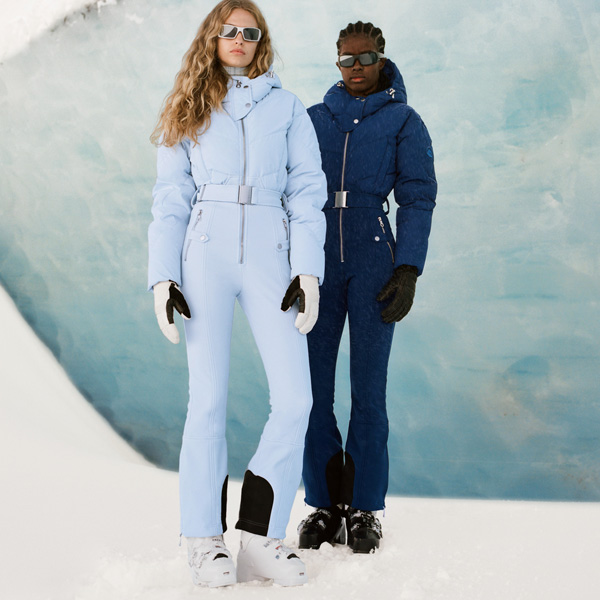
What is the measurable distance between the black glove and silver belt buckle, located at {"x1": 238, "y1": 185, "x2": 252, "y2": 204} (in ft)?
1.92

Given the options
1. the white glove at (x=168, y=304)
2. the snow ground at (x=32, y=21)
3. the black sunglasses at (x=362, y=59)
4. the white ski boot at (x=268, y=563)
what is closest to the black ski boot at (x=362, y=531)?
the white ski boot at (x=268, y=563)

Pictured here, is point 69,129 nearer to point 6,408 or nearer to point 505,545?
point 6,408

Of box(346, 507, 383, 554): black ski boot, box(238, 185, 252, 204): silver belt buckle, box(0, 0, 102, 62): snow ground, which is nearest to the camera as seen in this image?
box(238, 185, 252, 204): silver belt buckle

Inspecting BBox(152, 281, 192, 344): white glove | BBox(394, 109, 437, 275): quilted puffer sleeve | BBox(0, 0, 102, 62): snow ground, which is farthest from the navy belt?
BBox(0, 0, 102, 62): snow ground

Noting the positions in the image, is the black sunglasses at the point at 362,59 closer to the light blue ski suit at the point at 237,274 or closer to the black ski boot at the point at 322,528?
the light blue ski suit at the point at 237,274

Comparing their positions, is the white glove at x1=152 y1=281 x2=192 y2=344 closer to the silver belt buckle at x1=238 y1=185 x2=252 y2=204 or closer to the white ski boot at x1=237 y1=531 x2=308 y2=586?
the silver belt buckle at x1=238 y1=185 x2=252 y2=204

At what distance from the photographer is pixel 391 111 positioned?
2.52m

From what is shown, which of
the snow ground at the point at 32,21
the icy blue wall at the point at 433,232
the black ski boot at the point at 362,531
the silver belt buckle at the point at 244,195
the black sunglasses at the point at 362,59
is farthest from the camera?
the snow ground at the point at 32,21

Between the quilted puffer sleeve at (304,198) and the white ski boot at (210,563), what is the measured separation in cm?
77

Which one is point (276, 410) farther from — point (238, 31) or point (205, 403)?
point (238, 31)

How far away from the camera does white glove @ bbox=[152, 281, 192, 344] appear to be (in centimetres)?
201

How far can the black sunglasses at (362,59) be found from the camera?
250cm

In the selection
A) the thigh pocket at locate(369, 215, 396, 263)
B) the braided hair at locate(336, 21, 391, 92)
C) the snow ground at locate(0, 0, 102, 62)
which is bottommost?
the thigh pocket at locate(369, 215, 396, 263)

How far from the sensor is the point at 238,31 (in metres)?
2.12
